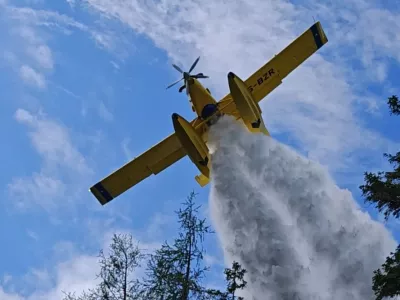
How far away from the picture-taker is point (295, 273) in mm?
18281

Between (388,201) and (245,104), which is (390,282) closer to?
(388,201)

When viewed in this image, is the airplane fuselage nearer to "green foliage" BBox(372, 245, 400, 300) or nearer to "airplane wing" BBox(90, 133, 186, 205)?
"airplane wing" BBox(90, 133, 186, 205)

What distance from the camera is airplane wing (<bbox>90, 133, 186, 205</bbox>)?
23.9 metres

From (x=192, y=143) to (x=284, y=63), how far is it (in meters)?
4.75

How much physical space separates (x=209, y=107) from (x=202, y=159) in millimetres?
1881

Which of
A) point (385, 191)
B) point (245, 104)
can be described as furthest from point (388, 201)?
point (245, 104)

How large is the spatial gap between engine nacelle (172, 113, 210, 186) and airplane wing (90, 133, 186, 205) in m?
1.96

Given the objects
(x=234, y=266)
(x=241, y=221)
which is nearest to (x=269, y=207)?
(x=241, y=221)

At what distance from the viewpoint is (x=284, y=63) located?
23.2 meters

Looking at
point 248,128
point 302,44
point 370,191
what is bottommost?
point 370,191

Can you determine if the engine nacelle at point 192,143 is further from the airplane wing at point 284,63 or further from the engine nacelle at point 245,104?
the airplane wing at point 284,63

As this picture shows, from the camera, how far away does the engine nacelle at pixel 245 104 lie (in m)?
21.1

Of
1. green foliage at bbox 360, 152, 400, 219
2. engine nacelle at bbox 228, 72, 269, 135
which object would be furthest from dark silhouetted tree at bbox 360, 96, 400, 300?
engine nacelle at bbox 228, 72, 269, 135

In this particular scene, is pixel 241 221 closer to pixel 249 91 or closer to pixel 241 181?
pixel 241 181
